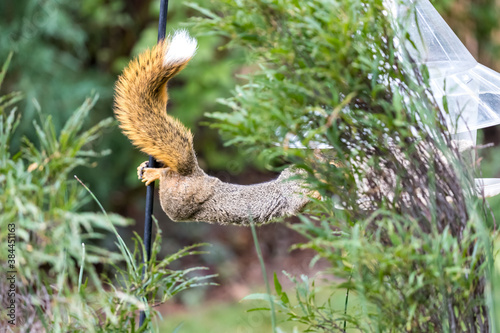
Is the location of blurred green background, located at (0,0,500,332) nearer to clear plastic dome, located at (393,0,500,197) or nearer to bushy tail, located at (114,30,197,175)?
bushy tail, located at (114,30,197,175)

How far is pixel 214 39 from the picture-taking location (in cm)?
347

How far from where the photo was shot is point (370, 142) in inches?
36.2

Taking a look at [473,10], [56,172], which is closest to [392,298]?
[56,172]

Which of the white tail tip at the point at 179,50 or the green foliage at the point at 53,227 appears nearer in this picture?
the green foliage at the point at 53,227

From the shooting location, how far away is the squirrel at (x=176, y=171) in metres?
1.20

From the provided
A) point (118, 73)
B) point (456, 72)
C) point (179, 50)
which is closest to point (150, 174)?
point (179, 50)

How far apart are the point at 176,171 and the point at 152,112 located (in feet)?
0.48

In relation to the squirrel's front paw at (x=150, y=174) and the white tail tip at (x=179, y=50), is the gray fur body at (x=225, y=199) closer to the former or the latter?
the squirrel's front paw at (x=150, y=174)

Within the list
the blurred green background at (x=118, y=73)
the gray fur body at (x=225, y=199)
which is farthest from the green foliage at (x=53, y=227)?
the blurred green background at (x=118, y=73)

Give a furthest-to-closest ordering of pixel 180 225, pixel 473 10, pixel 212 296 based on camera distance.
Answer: pixel 473 10
pixel 180 225
pixel 212 296

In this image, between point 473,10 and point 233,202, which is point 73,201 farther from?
point 473,10

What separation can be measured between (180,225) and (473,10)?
10.2 feet

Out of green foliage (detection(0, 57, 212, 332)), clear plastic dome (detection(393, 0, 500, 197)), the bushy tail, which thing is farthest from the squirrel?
clear plastic dome (detection(393, 0, 500, 197))

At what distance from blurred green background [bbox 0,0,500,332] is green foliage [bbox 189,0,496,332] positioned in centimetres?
214
